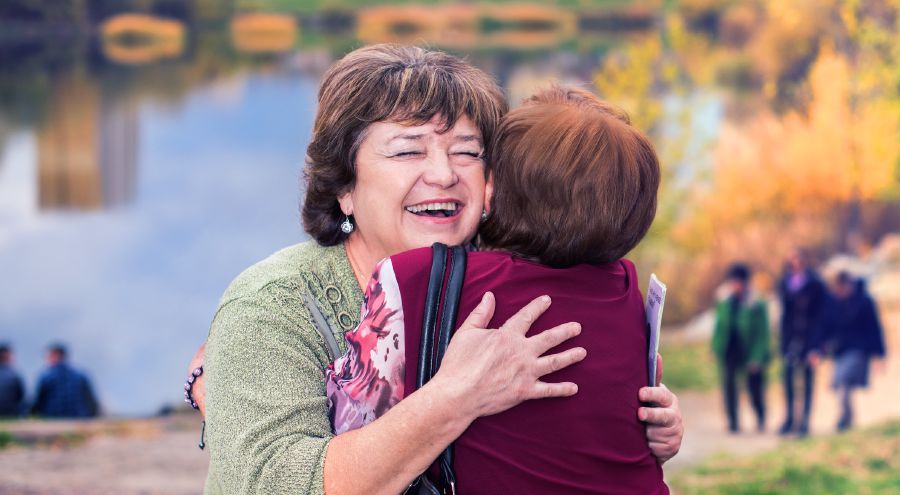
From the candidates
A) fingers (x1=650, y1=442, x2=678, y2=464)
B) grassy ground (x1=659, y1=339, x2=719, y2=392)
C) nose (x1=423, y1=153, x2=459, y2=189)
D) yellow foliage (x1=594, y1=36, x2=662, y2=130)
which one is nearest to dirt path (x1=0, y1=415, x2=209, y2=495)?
grassy ground (x1=659, y1=339, x2=719, y2=392)

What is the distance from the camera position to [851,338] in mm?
8609

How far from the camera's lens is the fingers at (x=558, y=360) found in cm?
159

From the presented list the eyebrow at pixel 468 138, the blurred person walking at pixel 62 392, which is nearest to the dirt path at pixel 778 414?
the blurred person walking at pixel 62 392

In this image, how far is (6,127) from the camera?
886 centimetres

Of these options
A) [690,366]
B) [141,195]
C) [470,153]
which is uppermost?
[470,153]

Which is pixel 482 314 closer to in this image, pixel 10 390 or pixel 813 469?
pixel 813 469

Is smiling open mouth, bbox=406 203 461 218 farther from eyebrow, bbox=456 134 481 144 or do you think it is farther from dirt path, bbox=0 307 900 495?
dirt path, bbox=0 307 900 495

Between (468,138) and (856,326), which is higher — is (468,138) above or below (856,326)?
above

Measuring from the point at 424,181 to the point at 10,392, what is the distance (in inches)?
327

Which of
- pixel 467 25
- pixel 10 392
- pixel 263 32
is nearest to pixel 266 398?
pixel 467 25

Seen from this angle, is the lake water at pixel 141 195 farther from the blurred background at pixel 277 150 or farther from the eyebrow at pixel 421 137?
the eyebrow at pixel 421 137

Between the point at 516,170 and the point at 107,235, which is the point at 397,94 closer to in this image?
the point at 516,170

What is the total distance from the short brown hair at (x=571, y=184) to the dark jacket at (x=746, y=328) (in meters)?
7.41

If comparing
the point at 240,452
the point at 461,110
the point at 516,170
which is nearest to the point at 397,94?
the point at 461,110
